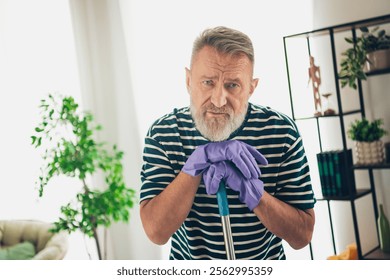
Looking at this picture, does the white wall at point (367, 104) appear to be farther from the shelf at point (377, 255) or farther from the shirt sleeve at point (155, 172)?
the shirt sleeve at point (155, 172)

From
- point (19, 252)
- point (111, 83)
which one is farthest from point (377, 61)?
point (19, 252)

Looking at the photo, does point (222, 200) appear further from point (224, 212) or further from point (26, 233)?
point (26, 233)

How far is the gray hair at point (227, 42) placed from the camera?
5.15 ft

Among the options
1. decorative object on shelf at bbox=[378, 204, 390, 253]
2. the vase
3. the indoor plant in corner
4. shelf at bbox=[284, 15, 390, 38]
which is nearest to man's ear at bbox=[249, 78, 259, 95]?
shelf at bbox=[284, 15, 390, 38]

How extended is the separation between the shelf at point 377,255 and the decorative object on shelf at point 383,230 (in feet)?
0.05

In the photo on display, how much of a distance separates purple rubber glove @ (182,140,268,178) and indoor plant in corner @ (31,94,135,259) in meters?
0.86

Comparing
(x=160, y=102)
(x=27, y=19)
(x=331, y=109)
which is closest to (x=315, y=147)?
(x=331, y=109)

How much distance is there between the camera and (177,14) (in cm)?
191


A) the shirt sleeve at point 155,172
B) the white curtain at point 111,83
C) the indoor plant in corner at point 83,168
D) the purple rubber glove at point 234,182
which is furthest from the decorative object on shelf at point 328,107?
the indoor plant in corner at point 83,168

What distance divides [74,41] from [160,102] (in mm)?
547

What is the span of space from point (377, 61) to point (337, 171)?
0.37 m

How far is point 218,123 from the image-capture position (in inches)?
63.0

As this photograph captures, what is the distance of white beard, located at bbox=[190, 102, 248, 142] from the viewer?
1.59 meters

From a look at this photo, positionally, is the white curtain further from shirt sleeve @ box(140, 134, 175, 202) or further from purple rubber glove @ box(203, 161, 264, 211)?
purple rubber glove @ box(203, 161, 264, 211)
